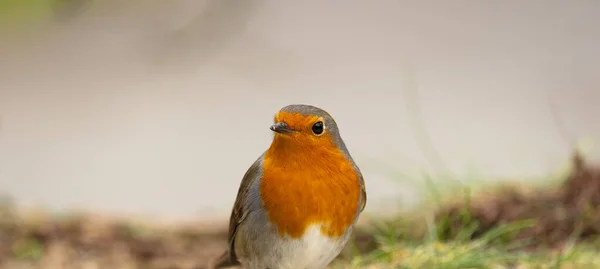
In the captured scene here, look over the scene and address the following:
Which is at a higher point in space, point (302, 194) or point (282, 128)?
point (282, 128)

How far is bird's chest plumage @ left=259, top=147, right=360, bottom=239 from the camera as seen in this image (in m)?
3.04

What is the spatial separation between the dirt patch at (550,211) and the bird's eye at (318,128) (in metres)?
1.37

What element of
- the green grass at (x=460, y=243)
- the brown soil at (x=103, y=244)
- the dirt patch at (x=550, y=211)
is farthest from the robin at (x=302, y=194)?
the brown soil at (x=103, y=244)

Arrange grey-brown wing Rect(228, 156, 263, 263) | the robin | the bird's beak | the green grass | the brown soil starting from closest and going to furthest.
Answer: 1. the bird's beak
2. the robin
3. grey-brown wing Rect(228, 156, 263, 263)
4. the green grass
5. the brown soil

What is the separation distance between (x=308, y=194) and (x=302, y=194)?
0.02m

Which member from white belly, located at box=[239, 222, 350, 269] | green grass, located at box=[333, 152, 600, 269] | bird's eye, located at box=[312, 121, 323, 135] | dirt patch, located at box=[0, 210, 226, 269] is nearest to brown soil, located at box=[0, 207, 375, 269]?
dirt patch, located at box=[0, 210, 226, 269]

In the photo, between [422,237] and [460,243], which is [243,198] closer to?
[460,243]

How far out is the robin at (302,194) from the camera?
3.04 meters

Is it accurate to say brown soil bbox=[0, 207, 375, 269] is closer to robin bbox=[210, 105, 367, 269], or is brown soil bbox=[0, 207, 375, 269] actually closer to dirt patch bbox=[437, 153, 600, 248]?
dirt patch bbox=[437, 153, 600, 248]

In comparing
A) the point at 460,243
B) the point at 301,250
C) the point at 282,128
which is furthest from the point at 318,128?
the point at 460,243

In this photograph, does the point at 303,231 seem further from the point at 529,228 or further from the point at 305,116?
the point at 529,228

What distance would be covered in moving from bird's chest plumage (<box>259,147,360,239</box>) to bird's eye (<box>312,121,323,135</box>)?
8 centimetres

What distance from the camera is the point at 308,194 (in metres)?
3.04

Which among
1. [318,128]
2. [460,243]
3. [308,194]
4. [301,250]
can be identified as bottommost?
[460,243]
